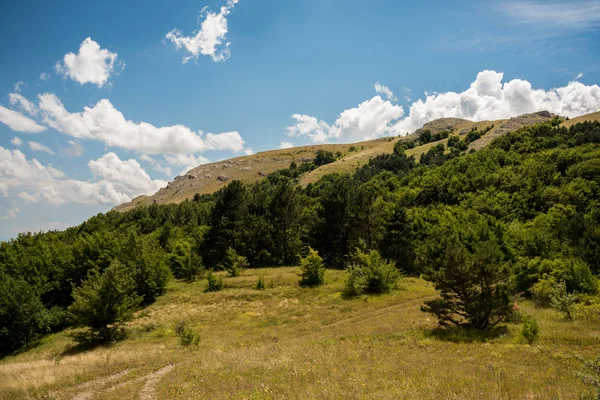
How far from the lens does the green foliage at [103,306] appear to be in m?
27.2

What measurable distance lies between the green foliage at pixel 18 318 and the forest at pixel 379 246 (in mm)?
103

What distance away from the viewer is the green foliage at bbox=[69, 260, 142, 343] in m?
27.2

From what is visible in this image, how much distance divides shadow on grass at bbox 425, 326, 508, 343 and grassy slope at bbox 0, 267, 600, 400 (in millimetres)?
395

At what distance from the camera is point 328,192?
174ft

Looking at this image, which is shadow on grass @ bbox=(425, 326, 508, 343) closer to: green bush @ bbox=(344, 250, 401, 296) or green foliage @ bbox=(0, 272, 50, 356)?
green bush @ bbox=(344, 250, 401, 296)

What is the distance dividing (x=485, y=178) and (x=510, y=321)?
68.4 meters

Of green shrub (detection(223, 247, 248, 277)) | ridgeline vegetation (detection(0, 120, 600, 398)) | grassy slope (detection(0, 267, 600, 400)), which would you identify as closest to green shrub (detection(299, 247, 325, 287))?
ridgeline vegetation (detection(0, 120, 600, 398))

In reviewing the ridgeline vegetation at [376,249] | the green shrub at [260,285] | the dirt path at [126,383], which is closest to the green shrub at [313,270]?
the ridgeline vegetation at [376,249]

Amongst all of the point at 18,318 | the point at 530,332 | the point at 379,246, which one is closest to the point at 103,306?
the point at 18,318

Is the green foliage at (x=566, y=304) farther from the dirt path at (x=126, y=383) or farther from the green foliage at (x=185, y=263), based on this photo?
the green foliage at (x=185, y=263)

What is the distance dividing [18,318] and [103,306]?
470 inches

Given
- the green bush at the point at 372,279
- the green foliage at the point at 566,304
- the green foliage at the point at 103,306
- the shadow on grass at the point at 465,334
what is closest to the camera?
the shadow on grass at the point at 465,334

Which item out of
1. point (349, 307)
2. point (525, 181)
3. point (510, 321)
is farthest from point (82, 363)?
point (525, 181)

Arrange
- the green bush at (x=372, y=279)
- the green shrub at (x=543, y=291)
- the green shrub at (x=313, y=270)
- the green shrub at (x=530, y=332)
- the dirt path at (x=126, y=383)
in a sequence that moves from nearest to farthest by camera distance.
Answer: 1. the dirt path at (x=126, y=383)
2. the green shrub at (x=530, y=332)
3. the green shrub at (x=543, y=291)
4. the green bush at (x=372, y=279)
5. the green shrub at (x=313, y=270)
